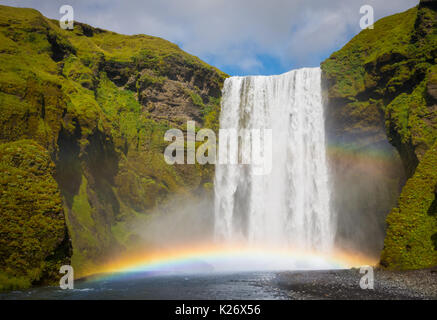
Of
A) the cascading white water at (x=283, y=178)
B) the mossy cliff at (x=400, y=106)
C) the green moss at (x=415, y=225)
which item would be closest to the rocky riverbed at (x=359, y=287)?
the green moss at (x=415, y=225)

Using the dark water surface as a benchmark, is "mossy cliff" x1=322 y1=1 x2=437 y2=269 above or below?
above

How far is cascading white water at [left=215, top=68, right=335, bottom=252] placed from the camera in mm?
32406

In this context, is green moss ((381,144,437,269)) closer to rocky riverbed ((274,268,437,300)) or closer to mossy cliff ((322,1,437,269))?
mossy cliff ((322,1,437,269))

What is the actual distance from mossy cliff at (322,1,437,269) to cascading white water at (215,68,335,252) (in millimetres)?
3052

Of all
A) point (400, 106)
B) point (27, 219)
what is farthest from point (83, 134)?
point (400, 106)

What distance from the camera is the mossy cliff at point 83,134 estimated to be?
52.9 feet

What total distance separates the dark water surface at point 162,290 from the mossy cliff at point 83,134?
2.01 meters

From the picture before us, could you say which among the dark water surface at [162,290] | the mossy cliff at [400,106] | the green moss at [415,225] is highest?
the mossy cliff at [400,106]

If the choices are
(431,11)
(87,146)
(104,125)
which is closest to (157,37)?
(104,125)

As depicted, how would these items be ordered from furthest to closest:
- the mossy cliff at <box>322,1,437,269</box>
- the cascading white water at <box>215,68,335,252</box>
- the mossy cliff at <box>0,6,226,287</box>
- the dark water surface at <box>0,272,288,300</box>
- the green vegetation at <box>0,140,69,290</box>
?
the cascading white water at <box>215,68,335,252</box>
the mossy cliff at <box>322,1,437,269</box>
the mossy cliff at <box>0,6,226,287</box>
the green vegetation at <box>0,140,69,290</box>
the dark water surface at <box>0,272,288,300</box>

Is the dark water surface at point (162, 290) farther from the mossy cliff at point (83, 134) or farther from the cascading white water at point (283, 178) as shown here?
the cascading white water at point (283, 178)

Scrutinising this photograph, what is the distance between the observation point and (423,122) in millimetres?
23078

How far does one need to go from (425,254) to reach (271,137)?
869 inches

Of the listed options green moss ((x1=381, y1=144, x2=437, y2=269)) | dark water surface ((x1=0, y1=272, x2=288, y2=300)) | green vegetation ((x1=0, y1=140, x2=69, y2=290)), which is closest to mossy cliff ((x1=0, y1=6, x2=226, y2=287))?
green vegetation ((x1=0, y1=140, x2=69, y2=290))
